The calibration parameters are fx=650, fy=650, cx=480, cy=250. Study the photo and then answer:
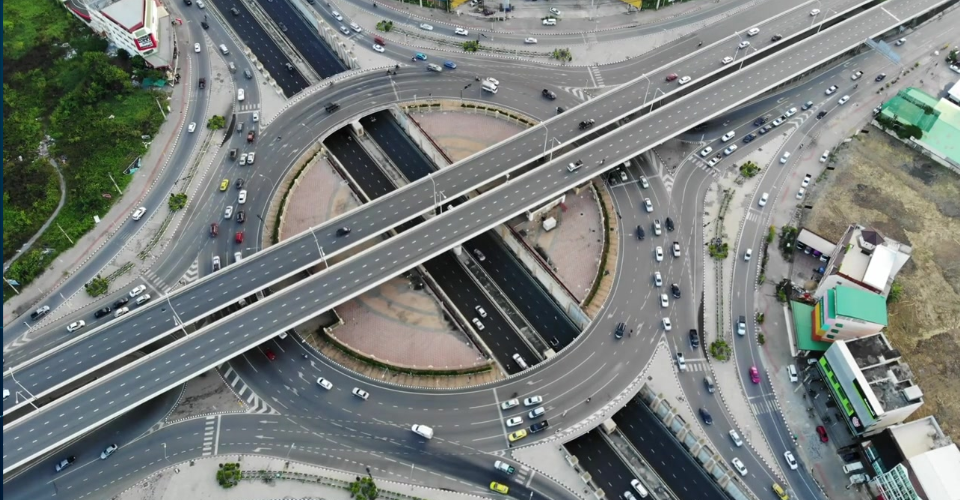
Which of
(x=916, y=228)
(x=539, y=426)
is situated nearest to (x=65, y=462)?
(x=539, y=426)

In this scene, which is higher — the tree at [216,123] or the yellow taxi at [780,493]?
the tree at [216,123]

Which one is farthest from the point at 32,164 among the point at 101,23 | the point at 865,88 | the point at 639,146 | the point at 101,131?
Answer: the point at 865,88

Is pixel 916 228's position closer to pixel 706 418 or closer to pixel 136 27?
pixel 706 418

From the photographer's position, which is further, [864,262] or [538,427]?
[864,262]

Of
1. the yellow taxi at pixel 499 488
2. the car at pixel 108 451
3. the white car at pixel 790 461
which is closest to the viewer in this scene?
the yellow taxi at pixel 499 488

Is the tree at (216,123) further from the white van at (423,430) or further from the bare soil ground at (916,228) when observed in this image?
the bare soil ground at (916,228)

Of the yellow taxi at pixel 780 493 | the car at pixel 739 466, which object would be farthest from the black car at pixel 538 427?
the yellow taxi at pixel 780 493
